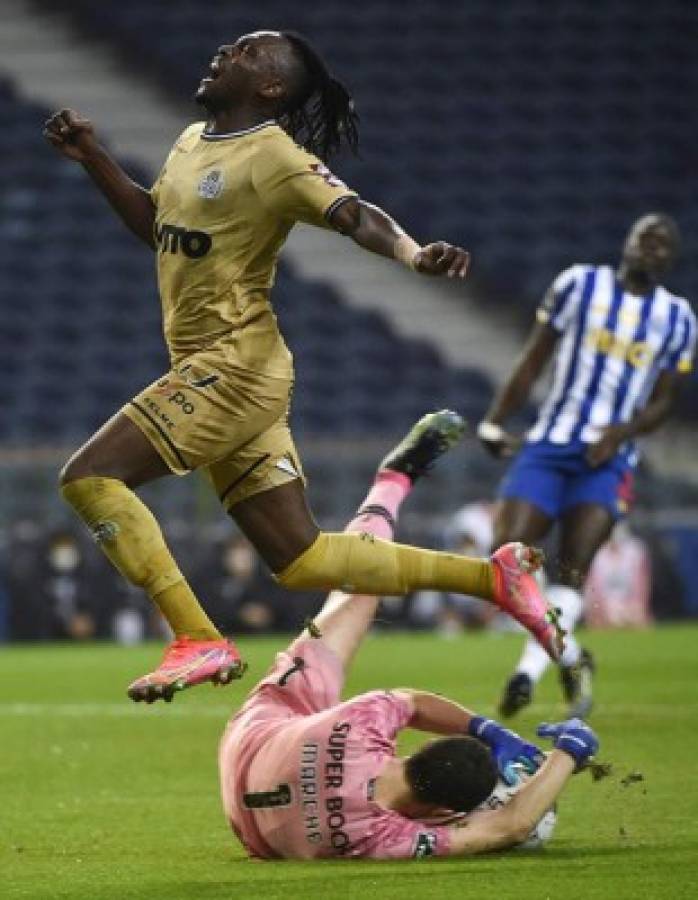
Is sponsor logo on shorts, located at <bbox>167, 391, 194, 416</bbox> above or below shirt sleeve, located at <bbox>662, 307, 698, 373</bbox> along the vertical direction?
above

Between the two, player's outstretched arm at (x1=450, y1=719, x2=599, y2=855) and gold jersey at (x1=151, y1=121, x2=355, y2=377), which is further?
gold jersey at (x1=151, y1=121, x2=355, y2=377)

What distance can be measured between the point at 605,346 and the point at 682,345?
0.37 meters

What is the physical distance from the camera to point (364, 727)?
231 inches

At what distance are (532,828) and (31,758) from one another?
3.60 meters

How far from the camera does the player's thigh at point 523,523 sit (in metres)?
9.99

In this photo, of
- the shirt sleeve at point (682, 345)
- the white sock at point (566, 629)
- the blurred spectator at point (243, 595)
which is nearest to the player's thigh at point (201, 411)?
the white sock at point (566, 629)

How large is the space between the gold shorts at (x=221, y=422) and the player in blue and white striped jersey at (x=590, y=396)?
345 cm

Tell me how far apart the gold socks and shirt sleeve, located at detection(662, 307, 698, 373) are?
381 cm

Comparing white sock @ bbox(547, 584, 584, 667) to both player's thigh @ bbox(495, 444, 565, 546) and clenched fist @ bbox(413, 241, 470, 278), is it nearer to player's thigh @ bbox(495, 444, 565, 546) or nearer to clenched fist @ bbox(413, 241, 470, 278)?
player's thigh @ bbox(495, 444, 565, 546)

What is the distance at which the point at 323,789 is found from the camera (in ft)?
18.9

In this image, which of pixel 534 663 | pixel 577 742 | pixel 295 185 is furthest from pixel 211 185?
pixel 534 663

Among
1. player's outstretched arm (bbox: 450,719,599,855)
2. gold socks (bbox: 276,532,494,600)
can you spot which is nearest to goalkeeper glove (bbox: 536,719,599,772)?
player's outstretched arm (bbox: 450,719,599,855)

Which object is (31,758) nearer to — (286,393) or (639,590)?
(286,393)

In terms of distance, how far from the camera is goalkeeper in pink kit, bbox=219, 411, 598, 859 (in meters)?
5.70
